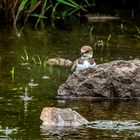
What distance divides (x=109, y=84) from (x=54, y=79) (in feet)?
3.65

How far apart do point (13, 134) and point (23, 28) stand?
267 inches

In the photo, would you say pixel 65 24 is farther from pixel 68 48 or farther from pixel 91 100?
pixel 91 100

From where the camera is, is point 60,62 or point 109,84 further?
point 60,62

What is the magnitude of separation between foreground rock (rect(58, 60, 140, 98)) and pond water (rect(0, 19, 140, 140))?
5.7 inches

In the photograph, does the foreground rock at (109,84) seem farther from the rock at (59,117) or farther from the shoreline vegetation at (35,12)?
the shoreline vegetation at (35,12)

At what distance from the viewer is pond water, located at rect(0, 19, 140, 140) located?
5.79 meters

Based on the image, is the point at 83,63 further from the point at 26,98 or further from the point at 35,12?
the point at 35,12

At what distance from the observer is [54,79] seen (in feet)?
26.6

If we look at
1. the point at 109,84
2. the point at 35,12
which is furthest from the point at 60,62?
the point at 35,12

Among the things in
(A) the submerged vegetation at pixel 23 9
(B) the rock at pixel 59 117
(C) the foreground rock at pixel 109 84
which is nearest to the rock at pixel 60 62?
(C) the foreground rock at pixel 109 84

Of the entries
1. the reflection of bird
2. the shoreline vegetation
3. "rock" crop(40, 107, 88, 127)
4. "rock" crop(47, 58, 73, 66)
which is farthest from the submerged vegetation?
"rock" crop(40, 107, 88, 127)

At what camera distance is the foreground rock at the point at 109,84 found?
717cm

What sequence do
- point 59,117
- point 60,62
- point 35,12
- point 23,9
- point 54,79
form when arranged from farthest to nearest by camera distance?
1. point 35,12
2. point 23,9
3. point 60,62
4. point 54,79
5. point 59,117

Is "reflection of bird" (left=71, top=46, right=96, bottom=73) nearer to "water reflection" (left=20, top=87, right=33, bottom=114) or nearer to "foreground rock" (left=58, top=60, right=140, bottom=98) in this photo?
"foreground rock" (left=58, top=60, right=140, bottom=98)
